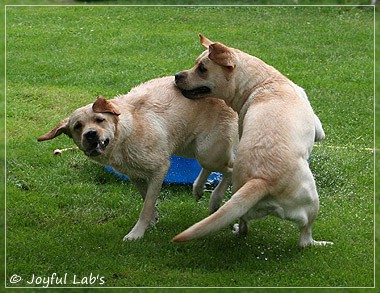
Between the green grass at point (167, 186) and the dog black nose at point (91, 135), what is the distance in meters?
0.89

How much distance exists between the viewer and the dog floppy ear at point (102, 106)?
20.3ft

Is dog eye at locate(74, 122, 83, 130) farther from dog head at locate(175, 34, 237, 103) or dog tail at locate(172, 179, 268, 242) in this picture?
dog tail at locate(172, 179, 268, 242)

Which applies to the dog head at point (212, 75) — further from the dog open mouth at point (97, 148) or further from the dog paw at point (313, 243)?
the dog paw at point (313, 243)

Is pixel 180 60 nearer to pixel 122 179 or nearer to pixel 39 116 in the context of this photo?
pixel 39 116

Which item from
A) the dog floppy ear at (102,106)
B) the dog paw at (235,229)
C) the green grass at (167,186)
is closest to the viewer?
the green grass at (167,186)

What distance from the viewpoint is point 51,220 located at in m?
7.03

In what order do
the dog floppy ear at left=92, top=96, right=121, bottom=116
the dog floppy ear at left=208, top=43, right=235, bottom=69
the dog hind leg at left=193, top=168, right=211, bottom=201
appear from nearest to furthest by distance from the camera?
the dog floppy ear at left=92, top=96, right=121, bottom=116
the dog floppy ear at left=208, top=43, right=235, bottom=69
the dog hind leg at left=193, top=168, right=211, bottom=201

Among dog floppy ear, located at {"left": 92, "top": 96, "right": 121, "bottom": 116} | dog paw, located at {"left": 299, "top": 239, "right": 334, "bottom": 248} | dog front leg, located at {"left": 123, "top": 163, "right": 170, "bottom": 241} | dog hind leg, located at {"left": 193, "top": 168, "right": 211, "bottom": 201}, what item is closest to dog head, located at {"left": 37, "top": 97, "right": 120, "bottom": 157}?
dog floppy ear, located at {"left": 92, "top": 96, "right": 121, "bottom": 116}

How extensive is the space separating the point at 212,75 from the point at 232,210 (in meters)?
1.40

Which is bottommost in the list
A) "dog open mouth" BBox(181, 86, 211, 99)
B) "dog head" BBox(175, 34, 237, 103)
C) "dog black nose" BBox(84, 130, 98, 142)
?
"dog black nose" BBox(84, 130, 98, 142)

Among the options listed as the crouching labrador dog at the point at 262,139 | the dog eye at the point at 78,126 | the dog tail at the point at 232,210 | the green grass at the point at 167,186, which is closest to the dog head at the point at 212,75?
the crouching labrador dog at the point at 262,139

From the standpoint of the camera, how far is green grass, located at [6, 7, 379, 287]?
240 inches

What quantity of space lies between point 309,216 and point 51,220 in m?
2.31

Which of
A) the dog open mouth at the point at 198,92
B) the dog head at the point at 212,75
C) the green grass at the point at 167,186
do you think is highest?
the dog head at the point at 212,75
